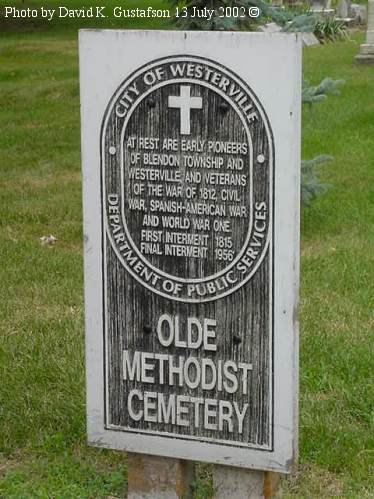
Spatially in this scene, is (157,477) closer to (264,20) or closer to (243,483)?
(243,483)

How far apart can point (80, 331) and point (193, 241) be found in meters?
2.16

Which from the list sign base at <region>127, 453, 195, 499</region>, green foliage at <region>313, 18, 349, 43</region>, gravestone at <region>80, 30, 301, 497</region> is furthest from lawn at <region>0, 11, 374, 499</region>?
green foliage at <region>313, 18, 349, 43</region>

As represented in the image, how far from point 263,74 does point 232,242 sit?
53 centimetres

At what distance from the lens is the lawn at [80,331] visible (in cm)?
420

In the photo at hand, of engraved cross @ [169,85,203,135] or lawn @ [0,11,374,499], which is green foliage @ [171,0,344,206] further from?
engraved cross @ [169,85,203,135]

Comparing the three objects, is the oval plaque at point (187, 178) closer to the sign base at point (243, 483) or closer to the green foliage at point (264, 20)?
the sign base at point (243, 483)

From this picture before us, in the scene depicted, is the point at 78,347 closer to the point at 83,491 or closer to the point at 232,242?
the point at 83,491

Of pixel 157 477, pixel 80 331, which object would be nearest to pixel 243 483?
pixel 157 477

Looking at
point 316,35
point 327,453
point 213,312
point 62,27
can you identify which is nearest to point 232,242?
point 213,312

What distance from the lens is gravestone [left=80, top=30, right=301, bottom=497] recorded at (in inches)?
132

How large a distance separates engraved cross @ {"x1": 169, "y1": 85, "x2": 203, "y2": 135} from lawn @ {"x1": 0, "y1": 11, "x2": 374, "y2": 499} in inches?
→ 55.3

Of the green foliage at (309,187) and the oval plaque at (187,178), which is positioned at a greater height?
the oval plaque at (187,178)

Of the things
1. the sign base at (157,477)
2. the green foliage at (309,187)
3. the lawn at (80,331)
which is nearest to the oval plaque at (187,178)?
the sign base at (157,477)

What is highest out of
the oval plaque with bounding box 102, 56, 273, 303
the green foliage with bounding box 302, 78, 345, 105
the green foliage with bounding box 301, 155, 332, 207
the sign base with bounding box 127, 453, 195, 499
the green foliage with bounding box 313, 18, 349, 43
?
the green foliage with bounding box 313, 18, 349, 43
